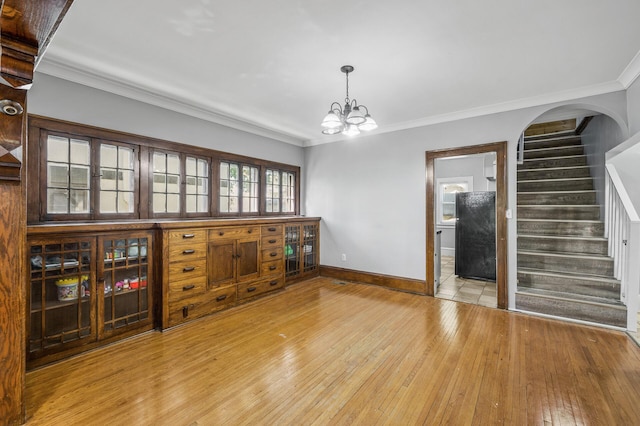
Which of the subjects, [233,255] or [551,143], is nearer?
[233,255]

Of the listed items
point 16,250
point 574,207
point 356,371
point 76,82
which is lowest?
point 356,371

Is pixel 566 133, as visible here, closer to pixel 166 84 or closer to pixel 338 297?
pixel 338 297

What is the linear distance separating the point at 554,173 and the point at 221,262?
551 cm

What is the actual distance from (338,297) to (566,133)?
5.36m

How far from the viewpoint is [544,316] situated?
3543 mm

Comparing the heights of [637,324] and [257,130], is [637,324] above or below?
below

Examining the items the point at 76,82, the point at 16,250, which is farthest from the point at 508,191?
the point at 76,82

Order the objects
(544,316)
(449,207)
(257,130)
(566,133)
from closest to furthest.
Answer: (544,316) < (257,130) < (566,133) < (449,207)

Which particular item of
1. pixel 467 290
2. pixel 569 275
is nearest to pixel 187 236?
pixel 467 290

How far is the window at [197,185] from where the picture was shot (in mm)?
3953

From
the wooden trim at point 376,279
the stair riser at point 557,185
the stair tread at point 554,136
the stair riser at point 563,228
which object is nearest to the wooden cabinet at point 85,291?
the wooden trim at point 376,279

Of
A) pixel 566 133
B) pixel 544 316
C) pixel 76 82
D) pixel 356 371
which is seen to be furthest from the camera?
pixel 566 133

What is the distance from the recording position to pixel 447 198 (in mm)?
7863

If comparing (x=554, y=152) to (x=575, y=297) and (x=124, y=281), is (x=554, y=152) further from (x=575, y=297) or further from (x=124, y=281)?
(x=124, y=281)
